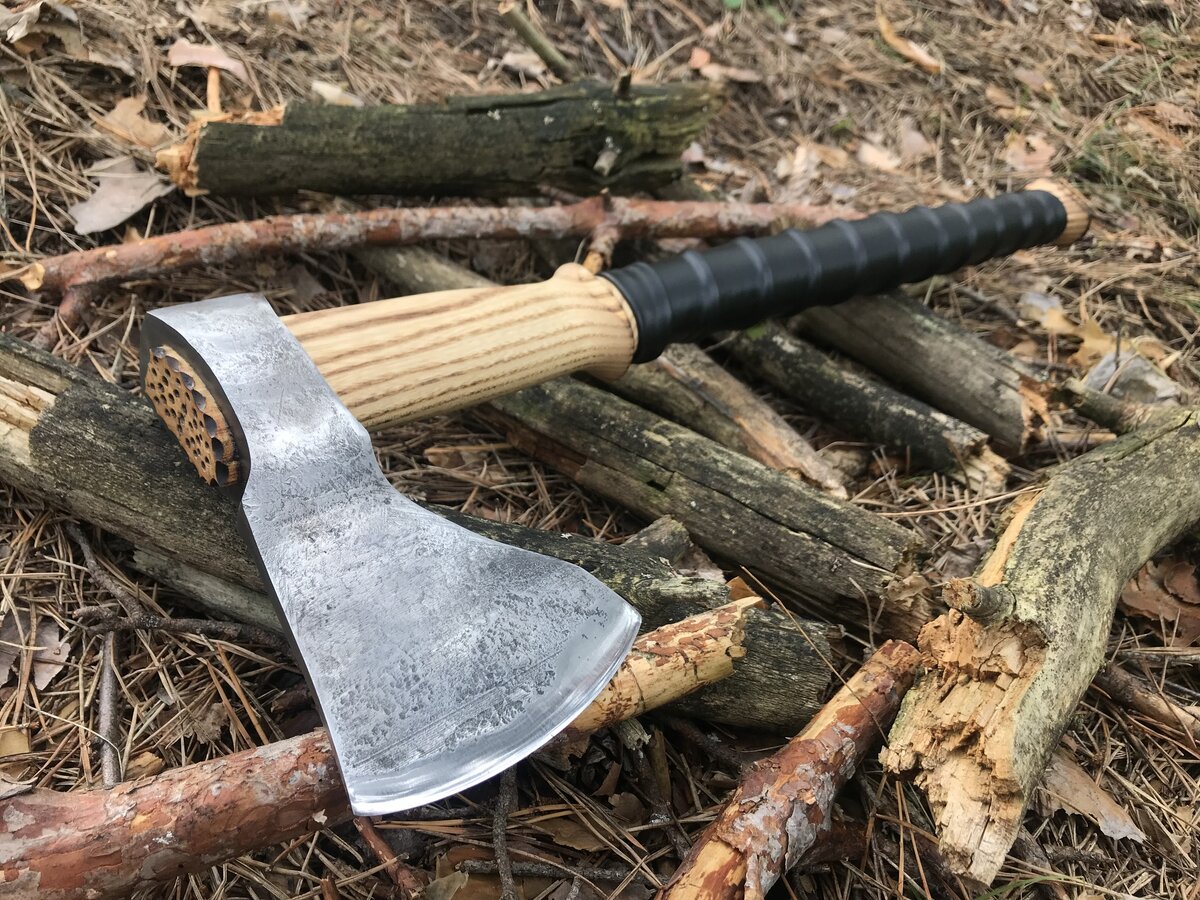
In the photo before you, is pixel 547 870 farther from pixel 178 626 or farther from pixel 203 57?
pixel 203 57

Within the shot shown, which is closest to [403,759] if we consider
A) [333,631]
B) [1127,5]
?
[333,631]

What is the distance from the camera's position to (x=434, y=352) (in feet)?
6.73

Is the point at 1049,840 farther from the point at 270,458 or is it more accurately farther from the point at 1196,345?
the point at 1196,345

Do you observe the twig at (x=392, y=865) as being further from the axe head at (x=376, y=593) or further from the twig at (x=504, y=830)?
the axe head at (x=376, y=593)

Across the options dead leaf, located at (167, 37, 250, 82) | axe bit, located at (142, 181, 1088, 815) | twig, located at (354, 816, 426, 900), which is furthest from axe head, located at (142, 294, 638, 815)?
dead leaf, located at (167, 37, 250, 82)

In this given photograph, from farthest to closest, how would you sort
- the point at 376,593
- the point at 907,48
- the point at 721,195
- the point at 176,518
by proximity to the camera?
the point at 907,48
the point at 721,195
the point at 176,518
the point at 376,593

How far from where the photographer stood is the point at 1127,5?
498 cm

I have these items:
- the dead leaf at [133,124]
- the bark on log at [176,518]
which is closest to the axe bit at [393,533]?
the bark on log at [176,518]

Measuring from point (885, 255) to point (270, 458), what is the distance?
2.21 m

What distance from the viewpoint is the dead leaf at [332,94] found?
3246mm

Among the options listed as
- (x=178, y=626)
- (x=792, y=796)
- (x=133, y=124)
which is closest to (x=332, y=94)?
(x=133, y=124)

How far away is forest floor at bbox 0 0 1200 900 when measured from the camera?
5.87ft

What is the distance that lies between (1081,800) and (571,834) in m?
1.24

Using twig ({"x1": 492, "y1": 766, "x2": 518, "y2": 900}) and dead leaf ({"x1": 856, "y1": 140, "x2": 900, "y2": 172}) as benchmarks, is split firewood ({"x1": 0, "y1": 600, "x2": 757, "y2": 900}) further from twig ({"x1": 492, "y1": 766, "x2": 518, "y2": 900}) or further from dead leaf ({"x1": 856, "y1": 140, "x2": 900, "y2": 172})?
dead leaf ({"x1": 856, "y1": 140, "x2": 900, "y2": 172})
